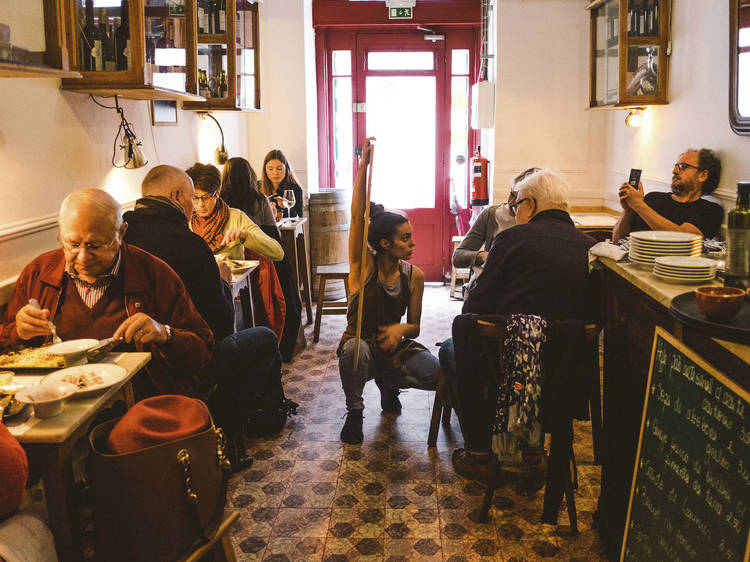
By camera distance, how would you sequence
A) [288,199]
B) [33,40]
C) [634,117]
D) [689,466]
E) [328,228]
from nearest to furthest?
[689,466]
[33,40]
[634,117]
[288,199]
[328,228]

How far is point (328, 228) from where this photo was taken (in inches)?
244

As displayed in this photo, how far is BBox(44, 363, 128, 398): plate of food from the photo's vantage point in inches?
75.2

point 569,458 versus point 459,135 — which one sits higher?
point 459,135

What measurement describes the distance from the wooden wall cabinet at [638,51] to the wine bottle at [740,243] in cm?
316

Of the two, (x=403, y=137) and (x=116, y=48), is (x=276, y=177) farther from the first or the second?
(x=116, y=48)

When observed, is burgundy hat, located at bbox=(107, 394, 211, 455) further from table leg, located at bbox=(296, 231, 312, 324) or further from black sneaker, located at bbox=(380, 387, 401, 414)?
table leg, located at bbox=(296, 231, 312, 324)

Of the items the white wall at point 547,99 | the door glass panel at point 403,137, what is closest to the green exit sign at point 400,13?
the door glass panel at point 403,137

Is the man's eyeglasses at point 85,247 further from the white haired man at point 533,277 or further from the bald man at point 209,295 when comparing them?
the white haired man at point 533,277

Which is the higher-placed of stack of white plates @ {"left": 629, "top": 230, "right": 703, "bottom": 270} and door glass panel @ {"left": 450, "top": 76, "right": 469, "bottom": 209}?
door glass panel @ {"left": 450, "top": 76, "right": 469, "bottom": 209}

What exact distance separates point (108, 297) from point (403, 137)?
5.13m

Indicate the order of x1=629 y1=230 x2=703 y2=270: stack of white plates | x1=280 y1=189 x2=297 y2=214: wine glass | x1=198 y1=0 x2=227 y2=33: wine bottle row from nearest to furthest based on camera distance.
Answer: x1=629 y1=230 x2=703 y2=270: stack of white plates → x1=198 y1=0 x2=227 y2=33: wine bottle row → x1=280 y1=189 x2=297 y2=214: wine glass

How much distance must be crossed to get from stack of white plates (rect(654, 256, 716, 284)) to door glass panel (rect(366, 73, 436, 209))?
16.9ft

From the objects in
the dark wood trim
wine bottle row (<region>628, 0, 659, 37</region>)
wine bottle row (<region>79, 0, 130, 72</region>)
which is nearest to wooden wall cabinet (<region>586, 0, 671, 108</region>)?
wine bottle row (<region>628, 0, 659, 37</region>)

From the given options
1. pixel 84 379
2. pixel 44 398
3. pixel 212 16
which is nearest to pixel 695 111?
pixel 212 16
